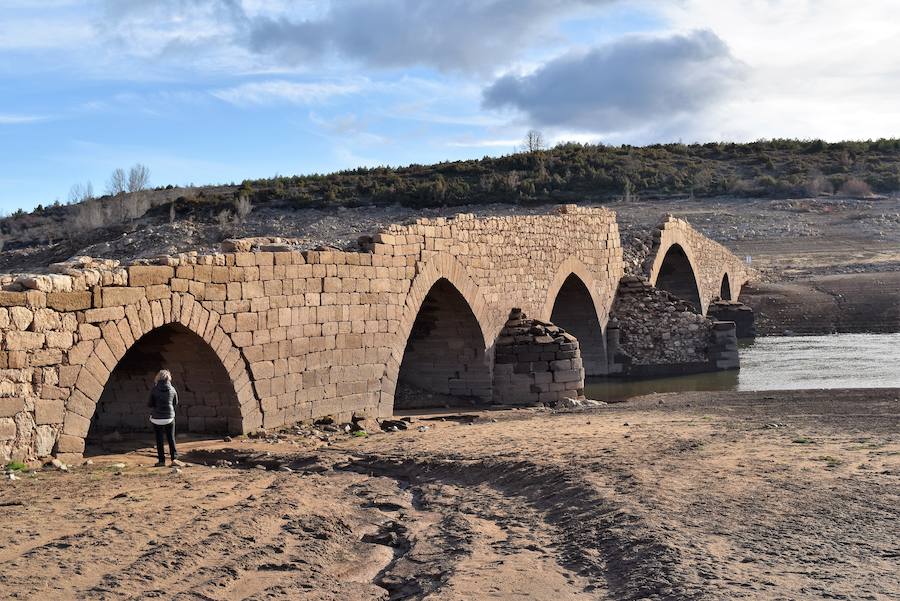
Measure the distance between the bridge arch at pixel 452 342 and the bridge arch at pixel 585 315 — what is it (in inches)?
172

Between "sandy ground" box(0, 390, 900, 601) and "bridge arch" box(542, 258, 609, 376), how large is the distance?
34.3 ft

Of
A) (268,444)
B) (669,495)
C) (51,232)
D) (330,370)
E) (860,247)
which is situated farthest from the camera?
(860,247)

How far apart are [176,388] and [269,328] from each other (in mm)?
1203

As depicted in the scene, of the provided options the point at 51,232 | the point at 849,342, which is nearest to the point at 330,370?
the point at 849,342

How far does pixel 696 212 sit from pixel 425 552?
139 feet

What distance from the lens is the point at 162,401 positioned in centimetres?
958

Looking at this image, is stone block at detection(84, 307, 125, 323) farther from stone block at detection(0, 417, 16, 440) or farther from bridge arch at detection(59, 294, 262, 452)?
stone block at detection(0, 417, 16, 440)

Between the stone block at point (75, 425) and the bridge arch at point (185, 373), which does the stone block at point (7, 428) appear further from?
the bridge arch at point (185, 373)

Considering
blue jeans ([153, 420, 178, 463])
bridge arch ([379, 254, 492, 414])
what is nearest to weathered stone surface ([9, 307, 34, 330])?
blue jeans ([153, 420, 178, 463])

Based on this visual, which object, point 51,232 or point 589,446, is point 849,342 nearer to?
point 589,446

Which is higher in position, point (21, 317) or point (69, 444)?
point (21, 317)

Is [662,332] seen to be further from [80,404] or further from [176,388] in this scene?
[80,404]

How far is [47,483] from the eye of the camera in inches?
309

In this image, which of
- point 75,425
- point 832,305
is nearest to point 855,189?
point 832,305
